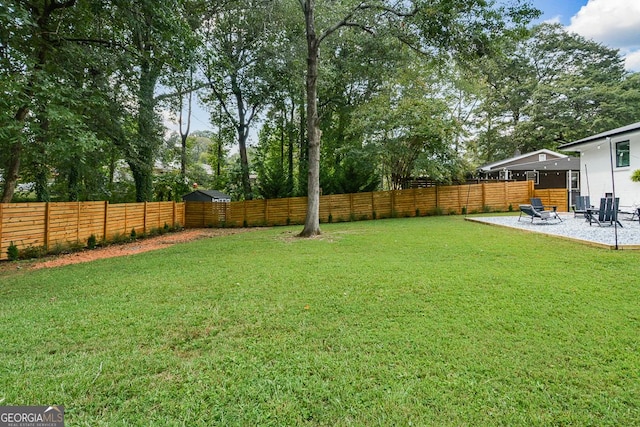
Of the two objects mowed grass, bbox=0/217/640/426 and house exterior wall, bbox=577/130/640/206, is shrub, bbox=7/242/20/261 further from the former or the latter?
house exterior wall, bbox=577/130/640/206

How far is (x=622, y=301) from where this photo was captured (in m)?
3.34

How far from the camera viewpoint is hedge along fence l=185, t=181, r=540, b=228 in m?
16.2

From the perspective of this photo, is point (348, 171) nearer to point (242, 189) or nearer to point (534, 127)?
point (242, 189)

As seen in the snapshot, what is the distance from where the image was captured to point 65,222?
8953 millimetres

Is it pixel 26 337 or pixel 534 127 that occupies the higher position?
pixel 534 127

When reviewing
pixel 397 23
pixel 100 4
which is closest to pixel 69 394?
pixel 100 4

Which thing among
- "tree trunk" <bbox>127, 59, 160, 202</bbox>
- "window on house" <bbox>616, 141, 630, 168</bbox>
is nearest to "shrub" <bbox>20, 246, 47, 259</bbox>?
"tree trunk" <bbox>127, 59, 160, 202</bbox>

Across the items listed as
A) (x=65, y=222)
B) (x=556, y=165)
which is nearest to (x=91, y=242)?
(x=65, y=222)

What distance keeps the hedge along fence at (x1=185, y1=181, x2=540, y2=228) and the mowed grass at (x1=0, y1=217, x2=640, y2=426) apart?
11267mm

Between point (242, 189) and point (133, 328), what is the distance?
674 inches

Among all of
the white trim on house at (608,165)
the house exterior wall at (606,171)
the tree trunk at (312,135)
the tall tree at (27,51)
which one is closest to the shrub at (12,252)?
the tall tree at (27,51)

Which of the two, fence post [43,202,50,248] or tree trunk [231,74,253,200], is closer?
fence post [43,202,50,248]

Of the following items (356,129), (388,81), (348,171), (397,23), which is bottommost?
(348,171)

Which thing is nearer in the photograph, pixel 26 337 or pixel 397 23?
pixel 26 337
